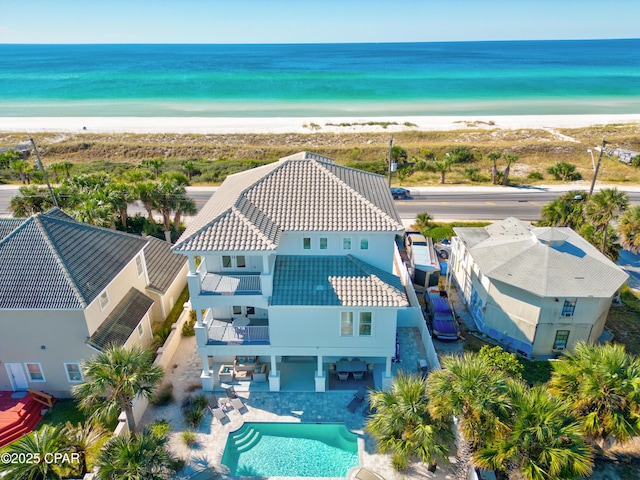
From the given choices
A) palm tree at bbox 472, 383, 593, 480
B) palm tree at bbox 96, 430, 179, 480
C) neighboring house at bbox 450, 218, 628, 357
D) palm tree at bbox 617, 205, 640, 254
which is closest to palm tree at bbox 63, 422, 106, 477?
palm tree at bbox 96, 430, 179, 480

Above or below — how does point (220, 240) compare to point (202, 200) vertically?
above

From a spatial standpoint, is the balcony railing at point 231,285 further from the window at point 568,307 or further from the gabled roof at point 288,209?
the window at point 568,307

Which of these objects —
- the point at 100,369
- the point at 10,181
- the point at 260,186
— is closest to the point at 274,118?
the point at 10,181

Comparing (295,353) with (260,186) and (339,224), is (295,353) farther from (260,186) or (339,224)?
(260,186)

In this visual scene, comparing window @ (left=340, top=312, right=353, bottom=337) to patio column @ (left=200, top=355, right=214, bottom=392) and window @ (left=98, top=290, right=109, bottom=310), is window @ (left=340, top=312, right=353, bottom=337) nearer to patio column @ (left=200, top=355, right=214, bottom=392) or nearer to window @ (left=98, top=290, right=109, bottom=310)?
patio column @ (left=200, top=355, right=214, bottom=392)

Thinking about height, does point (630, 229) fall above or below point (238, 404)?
above

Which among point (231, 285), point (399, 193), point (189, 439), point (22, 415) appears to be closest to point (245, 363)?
point (231, 285)

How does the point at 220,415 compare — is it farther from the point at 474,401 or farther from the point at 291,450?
the point at 474,401
